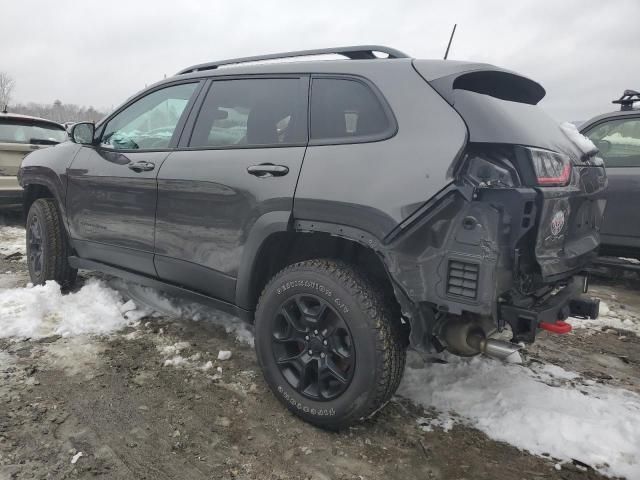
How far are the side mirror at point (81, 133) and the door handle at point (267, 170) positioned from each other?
184 centimetres

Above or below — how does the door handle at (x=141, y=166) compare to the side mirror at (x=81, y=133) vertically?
below

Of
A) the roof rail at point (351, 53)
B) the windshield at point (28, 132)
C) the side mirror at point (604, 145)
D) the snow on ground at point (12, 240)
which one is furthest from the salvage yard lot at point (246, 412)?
the windshield at point (28, 132)

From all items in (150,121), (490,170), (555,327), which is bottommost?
A: (555,327)

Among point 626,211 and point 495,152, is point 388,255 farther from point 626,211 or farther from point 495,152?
point 626,211

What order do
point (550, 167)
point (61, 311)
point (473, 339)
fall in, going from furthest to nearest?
point (61, 311), point (473, 339), point (550, 167)

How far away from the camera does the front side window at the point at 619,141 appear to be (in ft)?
15.9

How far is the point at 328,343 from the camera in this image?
2377 mm

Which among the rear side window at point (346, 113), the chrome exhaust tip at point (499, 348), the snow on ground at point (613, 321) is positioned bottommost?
the snow on ground at point (613, 321)

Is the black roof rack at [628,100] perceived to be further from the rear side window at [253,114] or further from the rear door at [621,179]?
the rear side window at [253,114]

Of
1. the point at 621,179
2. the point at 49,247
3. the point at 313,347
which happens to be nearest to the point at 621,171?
the point at 621,179

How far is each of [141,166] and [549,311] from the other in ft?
8.69

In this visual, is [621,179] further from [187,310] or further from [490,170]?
[187,310]

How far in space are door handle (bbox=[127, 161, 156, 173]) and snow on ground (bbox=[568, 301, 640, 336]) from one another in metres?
3.50

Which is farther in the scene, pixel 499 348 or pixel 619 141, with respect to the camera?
pixel 619 141
